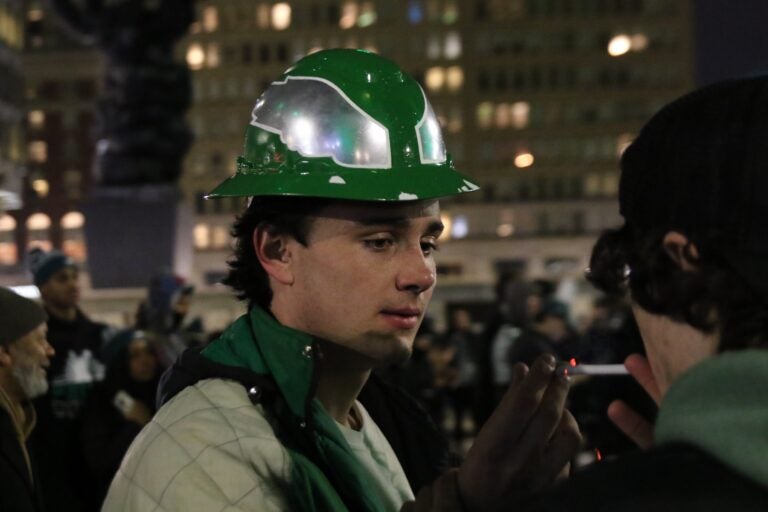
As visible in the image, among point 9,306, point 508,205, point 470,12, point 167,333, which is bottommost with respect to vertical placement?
point 508,205

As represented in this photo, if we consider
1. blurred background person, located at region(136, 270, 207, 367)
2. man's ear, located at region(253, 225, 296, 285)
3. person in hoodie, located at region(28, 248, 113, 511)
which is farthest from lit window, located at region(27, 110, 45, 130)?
man's ear, located at region(253, 225, 296, 285)

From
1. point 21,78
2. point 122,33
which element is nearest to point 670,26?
point 21,78

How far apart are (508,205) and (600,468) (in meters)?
87.1

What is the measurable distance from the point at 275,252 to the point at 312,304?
0.42ft

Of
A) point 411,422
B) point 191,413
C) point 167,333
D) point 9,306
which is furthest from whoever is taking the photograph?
point 167,333

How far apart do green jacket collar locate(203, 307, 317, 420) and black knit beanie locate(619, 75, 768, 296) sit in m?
0.73

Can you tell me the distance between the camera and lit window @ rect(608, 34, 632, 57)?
286ft

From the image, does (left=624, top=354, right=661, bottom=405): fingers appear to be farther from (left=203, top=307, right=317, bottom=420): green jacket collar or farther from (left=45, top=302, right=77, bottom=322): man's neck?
(left=45, top=302, right=77, bottom=322): man's neck

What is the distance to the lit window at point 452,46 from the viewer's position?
90375 millimetres

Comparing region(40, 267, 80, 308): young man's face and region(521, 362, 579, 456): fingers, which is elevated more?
region(521, 362, 579, 456): fingers

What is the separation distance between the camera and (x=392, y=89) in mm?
2201

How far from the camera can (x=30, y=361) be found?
5.20 m

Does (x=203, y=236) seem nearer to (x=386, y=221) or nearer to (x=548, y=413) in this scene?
(x=386, y=221)

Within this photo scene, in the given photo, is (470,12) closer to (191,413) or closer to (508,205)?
(508,205)
